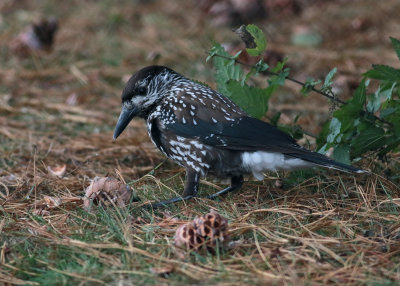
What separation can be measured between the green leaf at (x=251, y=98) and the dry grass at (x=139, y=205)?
0.51 meters

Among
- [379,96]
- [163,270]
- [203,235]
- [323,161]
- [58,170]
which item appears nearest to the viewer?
[163,270]

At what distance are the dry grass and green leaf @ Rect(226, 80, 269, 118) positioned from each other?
0.51m

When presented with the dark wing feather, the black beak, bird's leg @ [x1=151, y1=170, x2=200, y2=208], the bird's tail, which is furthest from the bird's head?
the bird's tail

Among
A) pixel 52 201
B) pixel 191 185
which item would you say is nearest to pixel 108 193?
pixel 52 201

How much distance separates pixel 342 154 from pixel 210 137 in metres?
0.83

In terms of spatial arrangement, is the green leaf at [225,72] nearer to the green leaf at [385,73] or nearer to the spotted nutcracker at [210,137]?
the spotted nutcracker at [210,137]

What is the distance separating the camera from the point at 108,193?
3.44 metres

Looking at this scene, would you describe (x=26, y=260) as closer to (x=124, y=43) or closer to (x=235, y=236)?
(x=235, y=236)

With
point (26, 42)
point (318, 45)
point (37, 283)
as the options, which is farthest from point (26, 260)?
point (318, 45)

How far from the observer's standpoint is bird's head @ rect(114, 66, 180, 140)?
4.13 m

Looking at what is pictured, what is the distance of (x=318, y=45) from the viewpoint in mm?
7590

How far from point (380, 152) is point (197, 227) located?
1.56 metres

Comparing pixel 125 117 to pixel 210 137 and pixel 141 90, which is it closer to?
pixel 141 90

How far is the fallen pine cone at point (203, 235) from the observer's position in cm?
279
